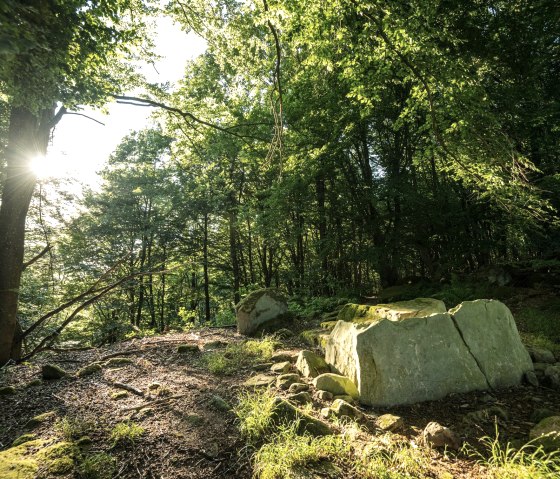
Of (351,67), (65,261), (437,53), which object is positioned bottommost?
(65,261)

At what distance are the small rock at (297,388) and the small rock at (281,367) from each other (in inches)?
24.5

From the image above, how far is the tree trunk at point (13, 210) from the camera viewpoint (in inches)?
181

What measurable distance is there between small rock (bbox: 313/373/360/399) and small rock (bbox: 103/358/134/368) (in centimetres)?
329

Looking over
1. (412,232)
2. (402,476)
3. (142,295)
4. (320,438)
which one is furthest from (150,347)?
(142,295)

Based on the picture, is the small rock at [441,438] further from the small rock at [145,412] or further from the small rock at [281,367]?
the small rock at [145,412]

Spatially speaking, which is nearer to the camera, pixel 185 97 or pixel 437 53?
pixel 437 53

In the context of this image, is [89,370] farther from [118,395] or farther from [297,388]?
[297,388]

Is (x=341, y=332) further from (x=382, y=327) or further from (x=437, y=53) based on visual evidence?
(x=437, y=53)

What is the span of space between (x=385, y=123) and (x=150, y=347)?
10.6 metres

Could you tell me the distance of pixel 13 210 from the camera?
4691 mm

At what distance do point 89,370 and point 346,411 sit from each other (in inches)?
Result: 152

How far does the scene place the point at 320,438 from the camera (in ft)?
8.80

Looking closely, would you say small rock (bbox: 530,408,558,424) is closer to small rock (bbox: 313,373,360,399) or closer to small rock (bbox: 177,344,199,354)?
small rock (bbox: 313,373,360,399)

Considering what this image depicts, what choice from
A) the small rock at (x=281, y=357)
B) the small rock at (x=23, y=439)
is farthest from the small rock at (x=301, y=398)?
the small rock at (x=23, y=439)
